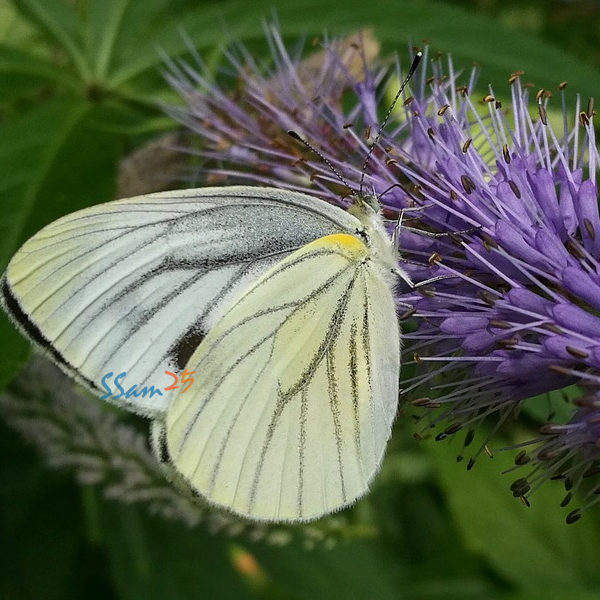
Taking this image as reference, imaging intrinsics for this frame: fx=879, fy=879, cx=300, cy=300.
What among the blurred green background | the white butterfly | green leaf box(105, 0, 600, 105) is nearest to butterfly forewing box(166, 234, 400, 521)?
the white butterfly

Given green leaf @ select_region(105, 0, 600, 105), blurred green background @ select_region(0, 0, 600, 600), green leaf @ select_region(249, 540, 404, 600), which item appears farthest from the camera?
green leaf @ select_region(249, 540, 404, 600)

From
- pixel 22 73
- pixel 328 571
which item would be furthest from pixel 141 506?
pixel 22 73

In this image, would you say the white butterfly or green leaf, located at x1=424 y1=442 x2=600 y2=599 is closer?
the white butterfly

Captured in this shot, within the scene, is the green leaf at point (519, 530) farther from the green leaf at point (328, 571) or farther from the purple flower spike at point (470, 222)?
the purple flower spike at point (470, 222)

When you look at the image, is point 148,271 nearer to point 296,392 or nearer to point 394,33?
point 296,392

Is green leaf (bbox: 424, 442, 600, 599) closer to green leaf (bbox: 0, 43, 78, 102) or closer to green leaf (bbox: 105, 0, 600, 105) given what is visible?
green leaf (bbox: 105, 0, 600, 105)

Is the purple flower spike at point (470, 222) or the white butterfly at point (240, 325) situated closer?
the purple flower spike at point (470, 222)

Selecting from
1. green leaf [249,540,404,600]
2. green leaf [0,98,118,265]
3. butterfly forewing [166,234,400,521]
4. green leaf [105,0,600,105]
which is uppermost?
green leaf [105,0,600,105]

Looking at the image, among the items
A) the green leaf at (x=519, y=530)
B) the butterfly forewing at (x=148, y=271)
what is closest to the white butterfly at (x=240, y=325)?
the butterfly forewing at (x=148, y=271)
